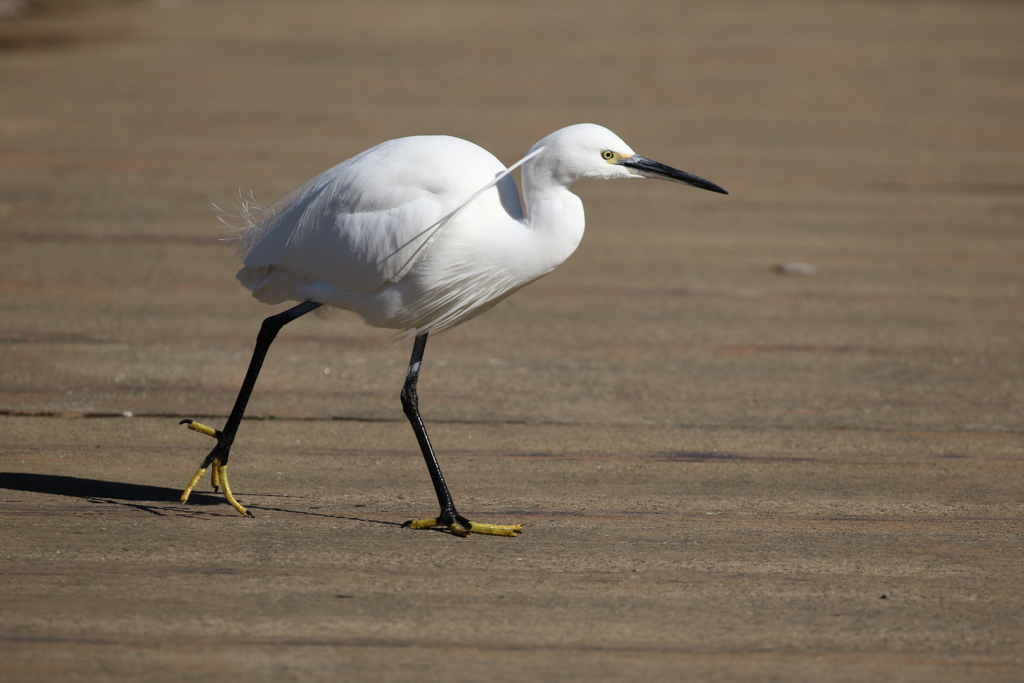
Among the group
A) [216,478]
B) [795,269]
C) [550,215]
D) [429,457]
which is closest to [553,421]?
[429,457]

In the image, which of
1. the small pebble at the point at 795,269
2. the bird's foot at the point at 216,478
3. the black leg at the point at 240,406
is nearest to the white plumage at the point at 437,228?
the black leg at the point at 240,406

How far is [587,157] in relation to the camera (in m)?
4.04

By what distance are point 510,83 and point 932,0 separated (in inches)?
538

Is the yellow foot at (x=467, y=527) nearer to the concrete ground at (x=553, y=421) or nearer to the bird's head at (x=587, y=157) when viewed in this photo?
the concrete ground at (x=553, y=421)

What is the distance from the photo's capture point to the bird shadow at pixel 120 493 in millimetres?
4266

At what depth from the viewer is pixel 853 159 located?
11.6 metres

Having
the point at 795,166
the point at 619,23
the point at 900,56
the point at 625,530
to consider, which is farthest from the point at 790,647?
the point at 619,23

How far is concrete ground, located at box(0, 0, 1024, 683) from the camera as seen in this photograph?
3422 millimetres

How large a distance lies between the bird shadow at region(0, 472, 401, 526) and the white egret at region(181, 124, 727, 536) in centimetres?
10

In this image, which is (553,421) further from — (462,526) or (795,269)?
(795,269)

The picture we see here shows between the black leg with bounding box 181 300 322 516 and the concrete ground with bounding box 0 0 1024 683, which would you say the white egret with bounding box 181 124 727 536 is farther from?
the concrete ground with bounding box 0 0 1024 683

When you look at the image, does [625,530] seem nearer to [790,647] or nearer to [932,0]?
[790,647]

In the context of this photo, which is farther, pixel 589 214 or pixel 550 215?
pixel 589 214

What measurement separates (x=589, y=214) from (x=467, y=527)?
603 centimetres
